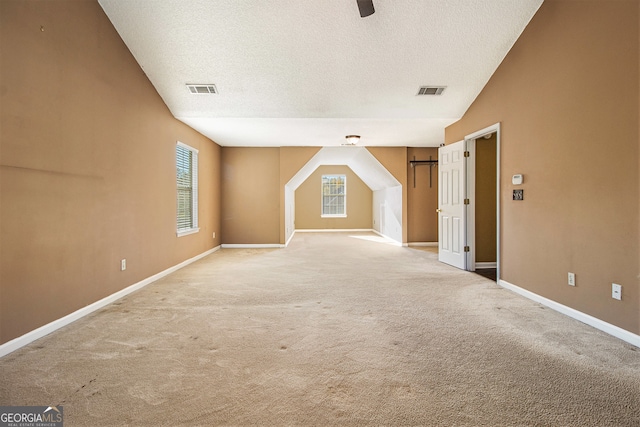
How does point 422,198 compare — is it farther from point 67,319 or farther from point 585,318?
point 67,319

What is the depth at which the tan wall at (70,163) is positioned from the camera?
85.7 inches

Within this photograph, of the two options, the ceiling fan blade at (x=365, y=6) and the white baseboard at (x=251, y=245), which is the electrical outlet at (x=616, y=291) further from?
the white baseboard at (x=251, y=245)

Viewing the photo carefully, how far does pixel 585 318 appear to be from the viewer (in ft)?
8.70

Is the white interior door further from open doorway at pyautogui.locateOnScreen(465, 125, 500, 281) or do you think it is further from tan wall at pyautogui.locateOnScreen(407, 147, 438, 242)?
tan wall at pyautogui.locateOnScreen(407, 147, 438, 242)

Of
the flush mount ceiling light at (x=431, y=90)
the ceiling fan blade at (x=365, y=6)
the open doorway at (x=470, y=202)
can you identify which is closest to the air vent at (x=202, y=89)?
the ceiling fan blade at (x=365, y=6)

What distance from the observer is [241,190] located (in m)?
7.30

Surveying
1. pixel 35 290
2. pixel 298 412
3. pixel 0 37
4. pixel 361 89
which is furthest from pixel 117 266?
pixel 361 89

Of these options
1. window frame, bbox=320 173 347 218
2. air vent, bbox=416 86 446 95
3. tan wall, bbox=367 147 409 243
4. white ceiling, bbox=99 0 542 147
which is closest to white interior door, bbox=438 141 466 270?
white ceiling, bbox=99 0 542 147

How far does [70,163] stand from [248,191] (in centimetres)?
465

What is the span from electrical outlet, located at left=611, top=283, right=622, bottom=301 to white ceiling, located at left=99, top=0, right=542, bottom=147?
281 centimetres

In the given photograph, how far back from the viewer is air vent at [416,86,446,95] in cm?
422

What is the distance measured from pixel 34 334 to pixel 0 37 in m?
2.14

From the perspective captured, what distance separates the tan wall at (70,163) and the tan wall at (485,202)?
4.94m

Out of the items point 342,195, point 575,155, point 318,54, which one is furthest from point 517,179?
point 342,195
